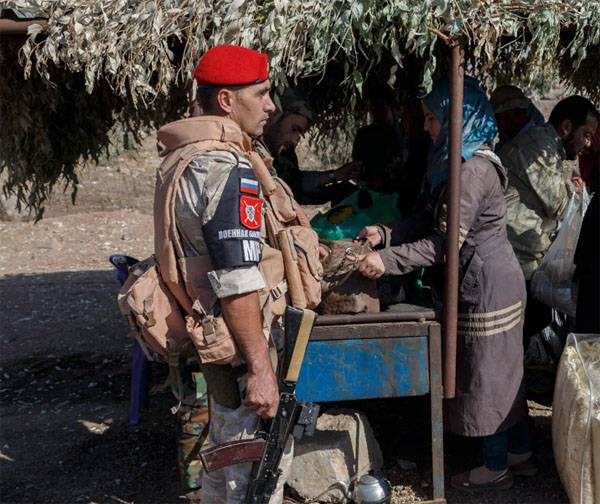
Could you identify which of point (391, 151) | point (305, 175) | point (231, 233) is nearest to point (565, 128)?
point (391, 151)

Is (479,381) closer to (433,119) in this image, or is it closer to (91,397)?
(433,119)

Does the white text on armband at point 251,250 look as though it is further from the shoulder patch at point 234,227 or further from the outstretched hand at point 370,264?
the outstretched hand at point 370,264

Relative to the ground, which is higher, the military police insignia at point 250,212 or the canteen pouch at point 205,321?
the military police insignia at point 250,212

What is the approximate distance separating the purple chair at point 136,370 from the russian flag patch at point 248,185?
6.58ft

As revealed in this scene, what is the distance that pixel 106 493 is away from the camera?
168 inches

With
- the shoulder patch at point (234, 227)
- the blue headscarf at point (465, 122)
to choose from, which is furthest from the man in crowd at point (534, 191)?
the shoulder patch at point (234, 227)

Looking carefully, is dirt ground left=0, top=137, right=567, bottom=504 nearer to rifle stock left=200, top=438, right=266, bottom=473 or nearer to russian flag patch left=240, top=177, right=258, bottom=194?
rifle stock left=200, top=438, right=266, bottom=473

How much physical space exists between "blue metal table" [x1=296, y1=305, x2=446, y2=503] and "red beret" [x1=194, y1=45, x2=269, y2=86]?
1.14m

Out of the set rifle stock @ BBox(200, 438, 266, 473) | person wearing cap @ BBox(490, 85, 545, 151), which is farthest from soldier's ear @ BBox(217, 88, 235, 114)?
person wearing cap @ BBox(490, 85, 545, 151)

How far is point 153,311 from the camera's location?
9.63 ft

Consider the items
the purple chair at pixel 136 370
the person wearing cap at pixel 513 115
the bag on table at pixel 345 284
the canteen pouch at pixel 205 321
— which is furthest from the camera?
the purple chair at pixel 136 370

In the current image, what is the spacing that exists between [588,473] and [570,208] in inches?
56.2

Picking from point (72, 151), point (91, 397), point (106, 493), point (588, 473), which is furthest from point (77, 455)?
point (588, 473)

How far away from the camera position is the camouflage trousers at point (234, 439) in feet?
9.90
